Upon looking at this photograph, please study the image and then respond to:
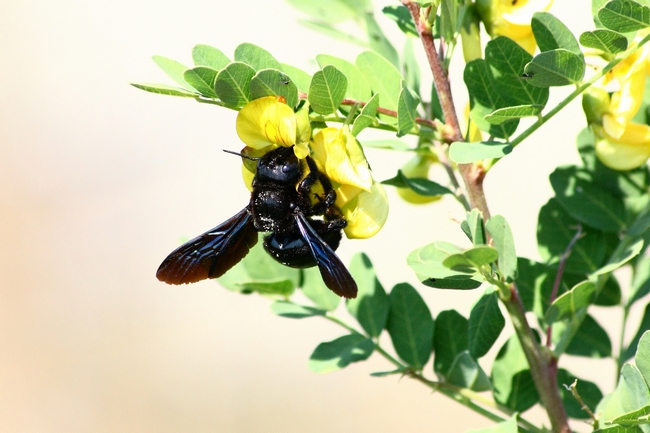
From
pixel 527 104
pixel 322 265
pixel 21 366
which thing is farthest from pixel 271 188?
pixel 21 366

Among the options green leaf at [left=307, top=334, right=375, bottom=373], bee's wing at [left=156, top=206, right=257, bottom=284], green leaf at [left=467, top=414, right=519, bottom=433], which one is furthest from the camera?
green leaf at [left=307, top=334, right=375, bottom=373]

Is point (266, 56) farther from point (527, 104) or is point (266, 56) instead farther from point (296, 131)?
point (527, 104)

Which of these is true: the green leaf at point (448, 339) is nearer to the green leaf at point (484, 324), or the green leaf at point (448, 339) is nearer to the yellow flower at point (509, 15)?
→ the green leaf at point (484, 324)

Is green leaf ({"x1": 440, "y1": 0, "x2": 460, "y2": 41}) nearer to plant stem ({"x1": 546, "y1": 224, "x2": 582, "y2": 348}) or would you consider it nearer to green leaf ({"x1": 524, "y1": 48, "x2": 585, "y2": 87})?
green leaf ({"x1": 524, "y1": 48, "x2": 585, "y2": 87})

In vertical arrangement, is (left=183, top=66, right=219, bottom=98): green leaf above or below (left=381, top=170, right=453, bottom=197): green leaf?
above

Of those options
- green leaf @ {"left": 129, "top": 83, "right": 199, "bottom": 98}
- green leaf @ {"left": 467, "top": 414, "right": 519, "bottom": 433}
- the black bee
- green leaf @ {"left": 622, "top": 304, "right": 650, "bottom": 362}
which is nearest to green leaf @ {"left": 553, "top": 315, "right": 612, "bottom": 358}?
green leaf @ {"left": 622, "top": 304, "right": 650, "bottom": 362}

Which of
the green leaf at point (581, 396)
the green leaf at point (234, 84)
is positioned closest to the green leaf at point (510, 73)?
the green leaf at point (234, 84)
